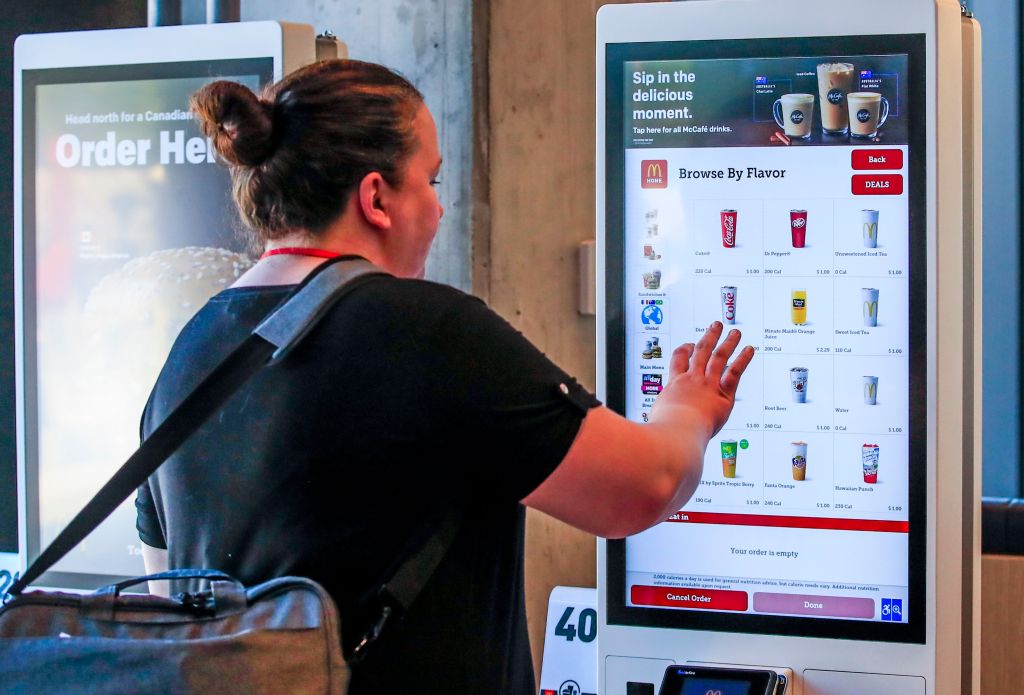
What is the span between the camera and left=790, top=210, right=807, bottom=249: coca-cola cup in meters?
1.72

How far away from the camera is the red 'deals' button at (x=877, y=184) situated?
1.68 metres

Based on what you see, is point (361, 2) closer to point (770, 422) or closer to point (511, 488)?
point (770, 422)

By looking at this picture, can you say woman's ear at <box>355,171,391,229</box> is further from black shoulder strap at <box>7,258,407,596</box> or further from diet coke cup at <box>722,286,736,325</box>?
diet coke cup at <box>722,286,736,325</box>

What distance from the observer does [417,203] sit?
1.25m

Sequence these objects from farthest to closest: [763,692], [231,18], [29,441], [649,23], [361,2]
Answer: [361,2] → [231,18] → [29,441] → [649,23] → [763,692]

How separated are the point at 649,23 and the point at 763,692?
3.55 ft

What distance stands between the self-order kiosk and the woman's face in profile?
55 cm

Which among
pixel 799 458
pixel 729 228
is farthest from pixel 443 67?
pixel 799 458

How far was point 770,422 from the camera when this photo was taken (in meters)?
1.75

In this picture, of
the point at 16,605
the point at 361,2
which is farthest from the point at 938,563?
the point at 361,2

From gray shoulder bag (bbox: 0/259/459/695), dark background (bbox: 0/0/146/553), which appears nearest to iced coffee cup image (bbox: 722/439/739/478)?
gray shoulder bag (bbox: 0/259/459/695)

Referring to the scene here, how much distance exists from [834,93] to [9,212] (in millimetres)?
1992

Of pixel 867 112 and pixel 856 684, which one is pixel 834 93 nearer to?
pixel 867 112

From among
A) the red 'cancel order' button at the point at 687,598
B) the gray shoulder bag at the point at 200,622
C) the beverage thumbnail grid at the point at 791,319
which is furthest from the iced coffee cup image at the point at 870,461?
the gray shoulder bag at the point at 200,622
